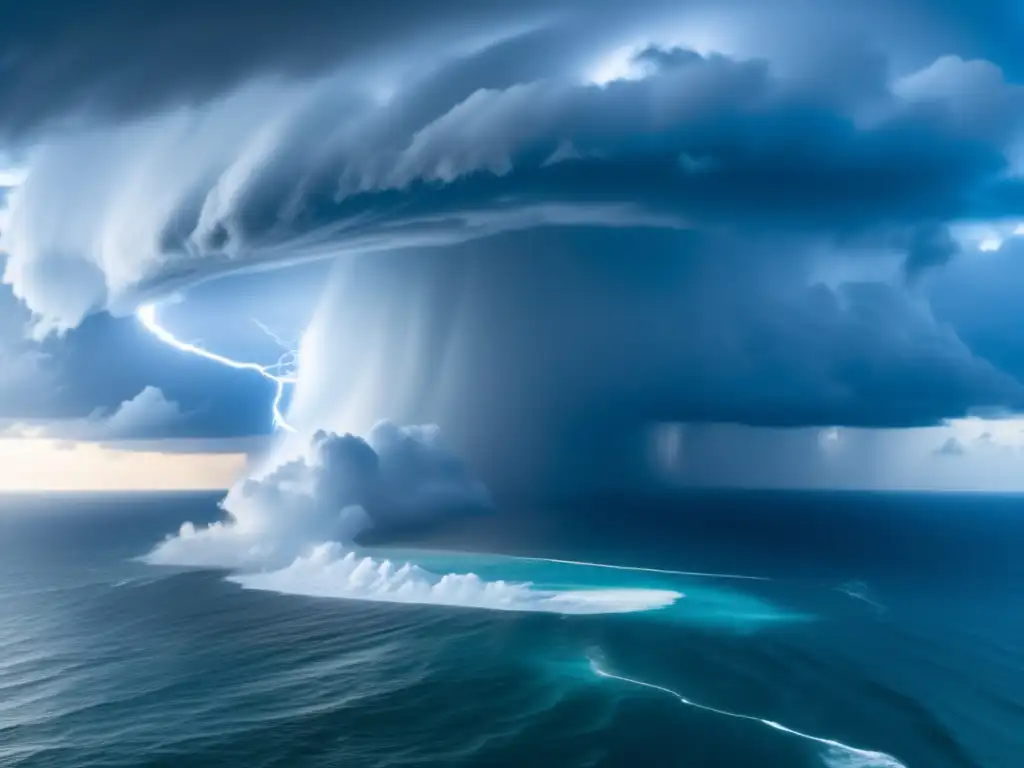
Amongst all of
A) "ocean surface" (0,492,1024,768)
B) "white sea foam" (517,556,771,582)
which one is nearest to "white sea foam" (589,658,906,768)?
"ocean surface" (0,492,1024,768)

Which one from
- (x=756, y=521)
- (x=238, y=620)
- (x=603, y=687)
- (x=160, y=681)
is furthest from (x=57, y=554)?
(x=756, y=521)

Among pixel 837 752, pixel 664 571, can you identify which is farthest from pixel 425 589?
pixel 837 752

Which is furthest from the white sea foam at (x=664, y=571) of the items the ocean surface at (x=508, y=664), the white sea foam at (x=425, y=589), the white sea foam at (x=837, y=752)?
the white sea foam at (x=837, y=752)

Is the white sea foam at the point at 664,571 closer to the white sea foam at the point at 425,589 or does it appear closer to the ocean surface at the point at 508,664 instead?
the ocean surface at the point at 508,664

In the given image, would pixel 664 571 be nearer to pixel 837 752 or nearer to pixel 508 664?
pixel 508 664

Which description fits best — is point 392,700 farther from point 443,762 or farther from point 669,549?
point 669,549
